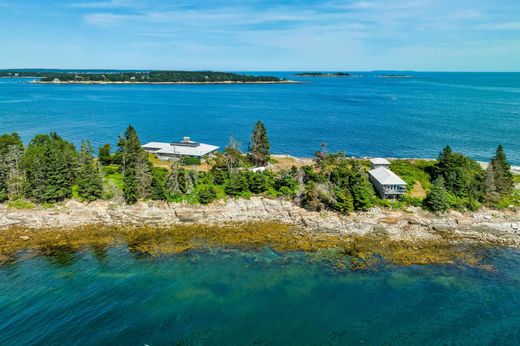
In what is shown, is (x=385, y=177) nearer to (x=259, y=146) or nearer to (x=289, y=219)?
(x=289, y=219)

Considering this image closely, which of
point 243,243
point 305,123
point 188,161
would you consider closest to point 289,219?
point 243,243

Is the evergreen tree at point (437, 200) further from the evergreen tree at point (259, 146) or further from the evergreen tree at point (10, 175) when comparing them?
the evergreen tree at point (10, 175)

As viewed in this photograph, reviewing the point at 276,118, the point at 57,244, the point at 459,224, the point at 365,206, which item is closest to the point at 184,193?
the point at 57,244

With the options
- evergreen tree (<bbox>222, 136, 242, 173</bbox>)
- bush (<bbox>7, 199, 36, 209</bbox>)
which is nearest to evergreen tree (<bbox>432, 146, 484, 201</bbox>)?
evergreen tree (<bbox>222, 136, 242, 173</bbox>)

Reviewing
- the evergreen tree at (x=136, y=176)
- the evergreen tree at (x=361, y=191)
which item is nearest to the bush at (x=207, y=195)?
the evergreen tree at (x=136, y=176)

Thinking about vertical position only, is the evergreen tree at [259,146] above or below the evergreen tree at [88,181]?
above

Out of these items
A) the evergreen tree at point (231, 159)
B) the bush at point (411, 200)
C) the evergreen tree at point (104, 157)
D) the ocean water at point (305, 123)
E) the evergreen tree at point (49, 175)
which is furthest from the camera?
the ocean water at point (305, 123)

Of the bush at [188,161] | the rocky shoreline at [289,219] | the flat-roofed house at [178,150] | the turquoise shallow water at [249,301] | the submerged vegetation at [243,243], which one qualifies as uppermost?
the flat-roofed house at [178,150]
